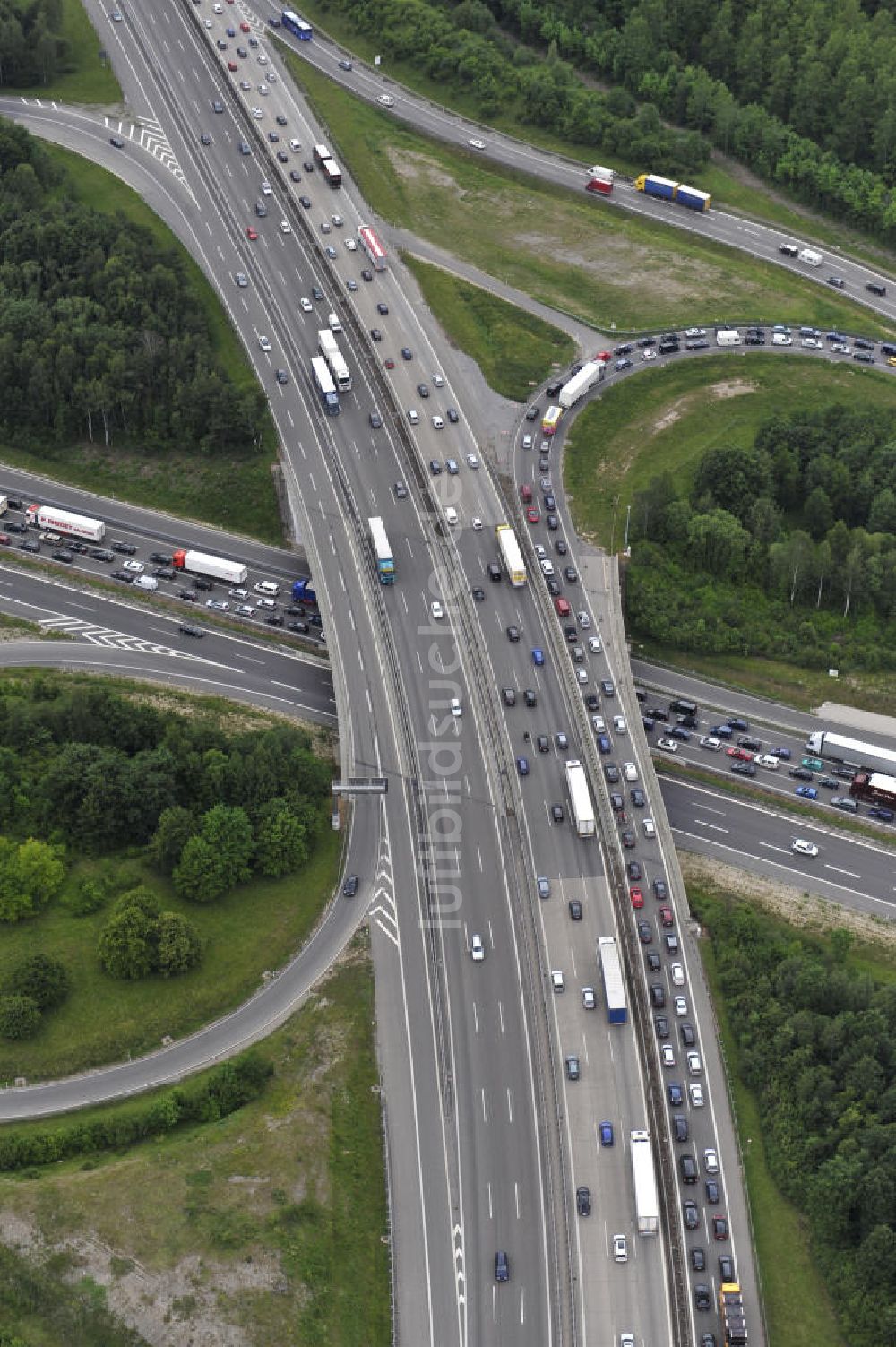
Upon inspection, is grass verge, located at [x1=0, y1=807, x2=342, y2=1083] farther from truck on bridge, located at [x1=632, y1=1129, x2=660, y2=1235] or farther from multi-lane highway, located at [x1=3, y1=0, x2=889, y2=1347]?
truck on bridge, located at [x1=632, y1=1129, x2=660, y2=1235]

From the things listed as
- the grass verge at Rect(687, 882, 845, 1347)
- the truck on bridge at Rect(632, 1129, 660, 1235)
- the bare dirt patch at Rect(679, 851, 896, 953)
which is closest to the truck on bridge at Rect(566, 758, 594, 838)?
the bare dirt patch at Rect(679, 851, 896, 953)

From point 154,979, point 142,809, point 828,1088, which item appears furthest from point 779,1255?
point 142,809

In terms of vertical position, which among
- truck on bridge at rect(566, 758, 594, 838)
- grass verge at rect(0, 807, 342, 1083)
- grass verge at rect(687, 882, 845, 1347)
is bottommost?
grass verge at rect(687, 882, 845, 1347)

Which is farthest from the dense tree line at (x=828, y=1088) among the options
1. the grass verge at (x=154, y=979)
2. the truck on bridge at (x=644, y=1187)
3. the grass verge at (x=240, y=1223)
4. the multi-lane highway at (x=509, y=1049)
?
the grass verge at (x=154, y=979)

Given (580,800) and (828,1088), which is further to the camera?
(580,800)

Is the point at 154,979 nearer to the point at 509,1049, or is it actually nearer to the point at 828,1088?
the point at 509,1049

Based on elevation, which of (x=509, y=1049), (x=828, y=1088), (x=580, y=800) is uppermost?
(x=580, y=800)
